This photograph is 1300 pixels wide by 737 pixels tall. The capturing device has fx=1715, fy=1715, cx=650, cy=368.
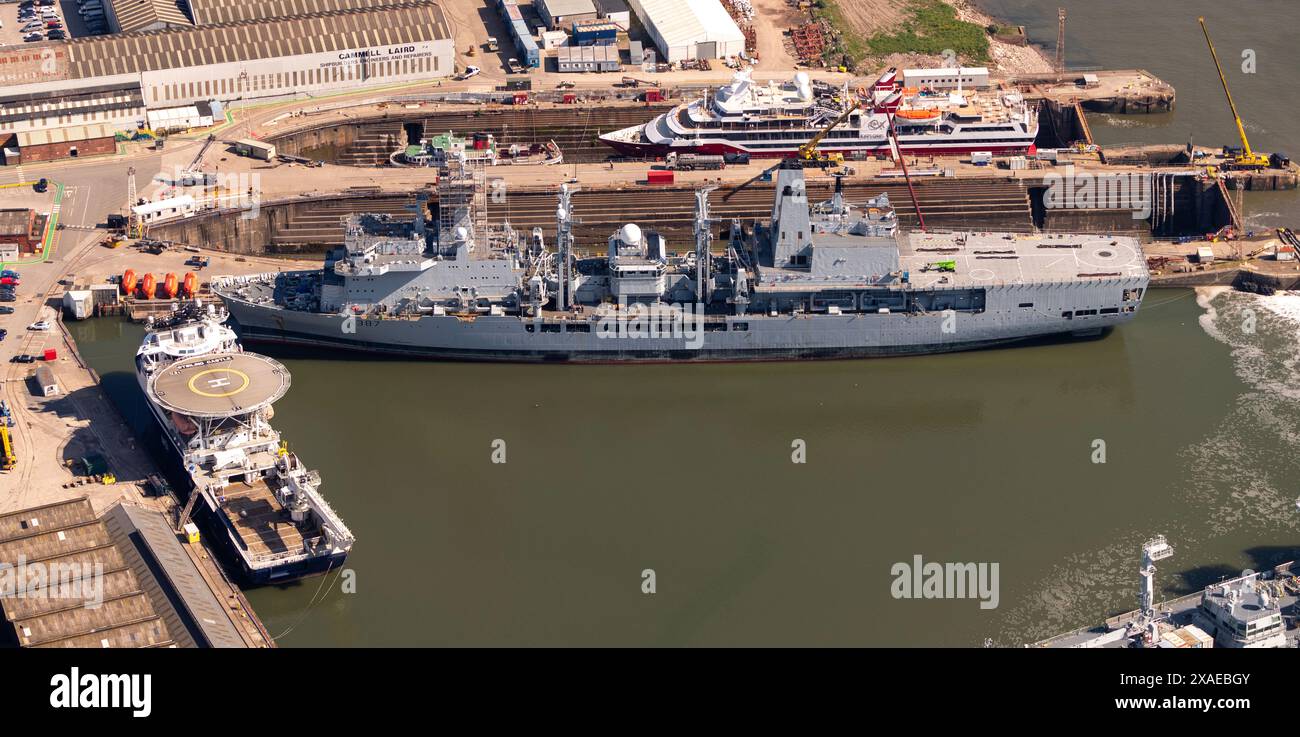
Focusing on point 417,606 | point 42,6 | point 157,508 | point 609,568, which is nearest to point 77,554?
point 157,508

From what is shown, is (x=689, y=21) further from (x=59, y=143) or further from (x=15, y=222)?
(x=15, y=222)

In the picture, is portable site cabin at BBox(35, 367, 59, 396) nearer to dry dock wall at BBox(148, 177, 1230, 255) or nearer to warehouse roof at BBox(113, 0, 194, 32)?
dry dock wall at BBox(148, 177, 1230, 255)

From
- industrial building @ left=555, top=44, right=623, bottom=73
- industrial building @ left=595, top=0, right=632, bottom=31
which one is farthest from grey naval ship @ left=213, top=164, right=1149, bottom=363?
industrial building @ left=595, top=0, right=632, bottom=31

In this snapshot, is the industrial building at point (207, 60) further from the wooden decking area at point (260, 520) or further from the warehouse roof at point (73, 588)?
the warehouse roof at point (73, 588)

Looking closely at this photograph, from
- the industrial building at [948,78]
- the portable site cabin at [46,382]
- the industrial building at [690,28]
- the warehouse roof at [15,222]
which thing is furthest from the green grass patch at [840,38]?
the portable site cabin at [46,382]

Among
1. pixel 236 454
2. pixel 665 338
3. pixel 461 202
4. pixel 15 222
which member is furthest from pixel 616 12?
pixel 236 454
